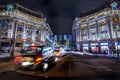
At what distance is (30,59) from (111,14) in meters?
41.6

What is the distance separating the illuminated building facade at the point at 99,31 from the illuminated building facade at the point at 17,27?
82.5ft

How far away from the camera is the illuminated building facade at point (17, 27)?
38.4 meters

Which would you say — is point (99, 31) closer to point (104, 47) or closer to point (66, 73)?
point (104, 47)

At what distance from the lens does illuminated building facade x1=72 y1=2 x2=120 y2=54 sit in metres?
37.0

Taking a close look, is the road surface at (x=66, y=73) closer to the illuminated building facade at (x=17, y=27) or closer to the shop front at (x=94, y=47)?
the illuminated building facade at (x=17, y=27)

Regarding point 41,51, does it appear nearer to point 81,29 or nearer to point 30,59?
point 30,59

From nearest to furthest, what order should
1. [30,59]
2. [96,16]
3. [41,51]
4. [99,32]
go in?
[30,59] → [41,51] → [99,32] → [96,16]

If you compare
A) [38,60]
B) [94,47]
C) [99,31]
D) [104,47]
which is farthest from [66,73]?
[94,47]

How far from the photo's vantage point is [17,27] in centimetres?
4184

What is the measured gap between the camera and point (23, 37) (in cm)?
4416

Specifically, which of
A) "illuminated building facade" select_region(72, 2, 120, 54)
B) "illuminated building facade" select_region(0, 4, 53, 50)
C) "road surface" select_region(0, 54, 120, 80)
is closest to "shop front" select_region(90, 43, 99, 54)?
"illuminated building facade" select_region(72, 2, 120, 54)

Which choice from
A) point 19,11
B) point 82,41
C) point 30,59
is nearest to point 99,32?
point 82,41

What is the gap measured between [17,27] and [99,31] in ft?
122

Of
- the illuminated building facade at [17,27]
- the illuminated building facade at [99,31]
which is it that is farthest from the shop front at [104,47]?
the illuminated building facade at [17,27]
